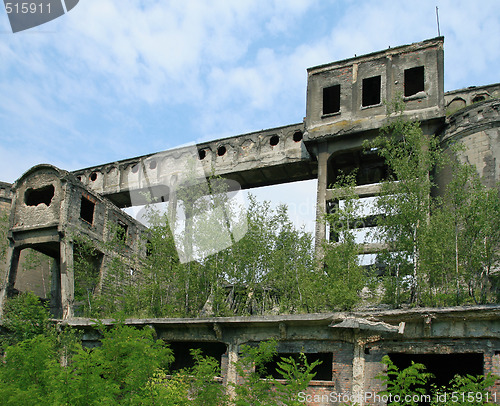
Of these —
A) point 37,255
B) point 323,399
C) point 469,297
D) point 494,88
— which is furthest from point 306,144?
point 37,255

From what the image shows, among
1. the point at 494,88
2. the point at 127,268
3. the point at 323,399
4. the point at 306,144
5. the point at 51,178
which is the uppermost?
the point at 494,88

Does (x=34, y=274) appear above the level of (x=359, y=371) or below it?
above

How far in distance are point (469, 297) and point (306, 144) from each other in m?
9.13

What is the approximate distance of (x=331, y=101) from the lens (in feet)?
75.2

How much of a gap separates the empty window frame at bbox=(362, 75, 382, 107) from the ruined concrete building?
0.15ft

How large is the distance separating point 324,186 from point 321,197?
1.58 feet

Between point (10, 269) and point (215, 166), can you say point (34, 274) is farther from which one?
point (215, 166)

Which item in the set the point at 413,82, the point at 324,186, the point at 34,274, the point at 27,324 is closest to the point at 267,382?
the point at 27,324

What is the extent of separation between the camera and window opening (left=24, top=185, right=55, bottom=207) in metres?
22.0

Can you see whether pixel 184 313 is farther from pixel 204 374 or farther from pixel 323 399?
pixel 323 399

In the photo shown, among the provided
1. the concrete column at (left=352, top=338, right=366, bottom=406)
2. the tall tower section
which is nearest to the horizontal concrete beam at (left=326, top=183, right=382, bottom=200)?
the tall tower section

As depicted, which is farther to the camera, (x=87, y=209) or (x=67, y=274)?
(x=87, y=209)

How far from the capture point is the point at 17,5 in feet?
36.3

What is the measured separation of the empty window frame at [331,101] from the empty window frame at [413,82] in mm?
2794
